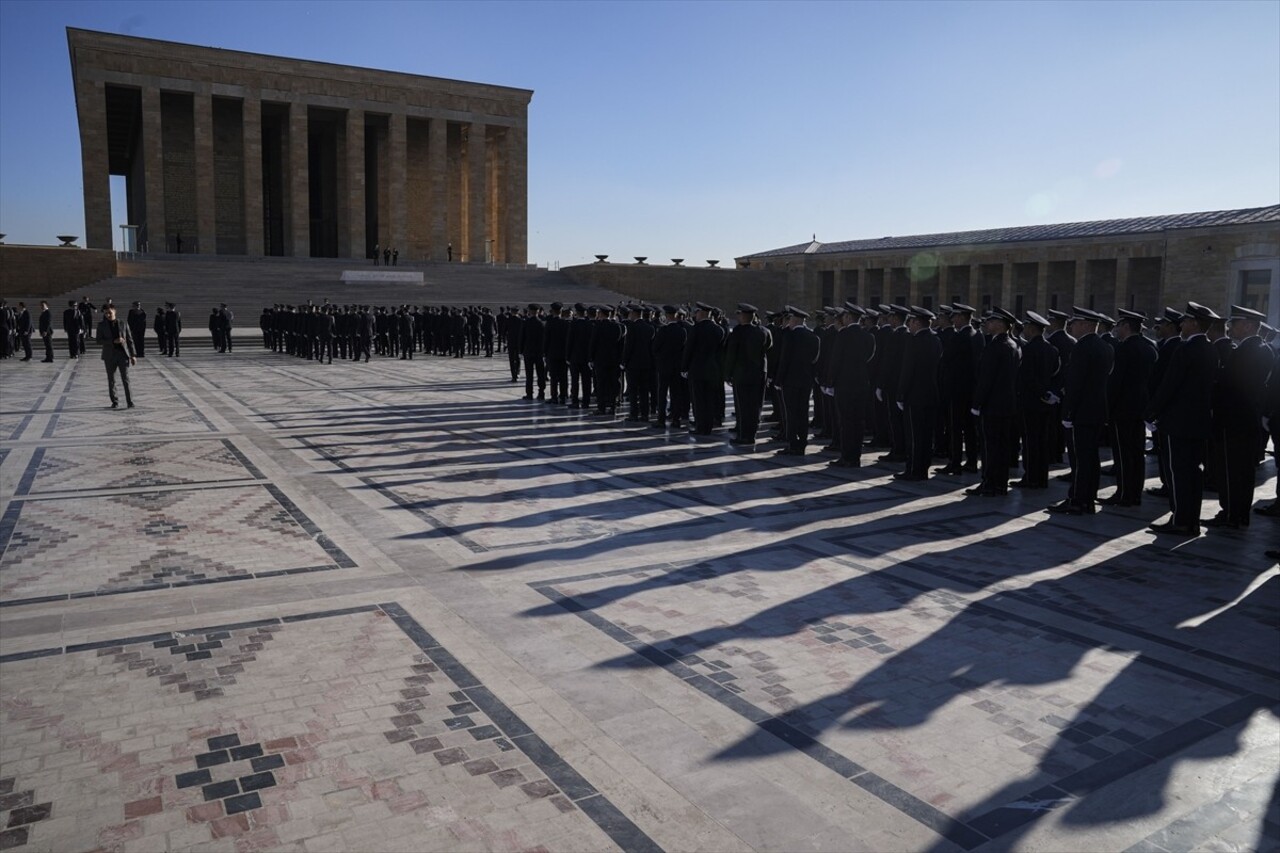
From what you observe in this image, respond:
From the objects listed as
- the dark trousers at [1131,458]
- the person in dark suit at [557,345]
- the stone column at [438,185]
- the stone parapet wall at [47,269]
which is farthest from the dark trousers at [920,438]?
the stone column at [438,185]

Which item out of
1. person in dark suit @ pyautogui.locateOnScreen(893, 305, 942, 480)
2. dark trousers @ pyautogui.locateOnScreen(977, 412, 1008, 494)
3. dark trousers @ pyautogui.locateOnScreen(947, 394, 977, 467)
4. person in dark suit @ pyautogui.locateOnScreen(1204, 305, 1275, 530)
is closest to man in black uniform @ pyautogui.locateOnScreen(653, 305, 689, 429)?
person in dark suit @ pyautogui.locateOnScreen(893, 305, 942, 480)

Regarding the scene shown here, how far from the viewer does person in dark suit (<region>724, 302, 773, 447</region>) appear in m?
11.8

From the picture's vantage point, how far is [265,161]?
5041 centimetres

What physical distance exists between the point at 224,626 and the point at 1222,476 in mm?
8041

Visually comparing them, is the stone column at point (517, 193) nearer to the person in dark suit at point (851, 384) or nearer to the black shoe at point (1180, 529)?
the person in dark suit at point (851, 384)

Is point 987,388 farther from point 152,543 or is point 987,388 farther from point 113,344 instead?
point 113,344

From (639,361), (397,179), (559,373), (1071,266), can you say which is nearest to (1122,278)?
(1071,266)

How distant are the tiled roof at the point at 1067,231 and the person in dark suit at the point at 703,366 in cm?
2494

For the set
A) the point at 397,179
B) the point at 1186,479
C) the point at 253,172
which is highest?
the point at 397,179

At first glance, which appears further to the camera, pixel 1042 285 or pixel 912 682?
pixel 1042 285

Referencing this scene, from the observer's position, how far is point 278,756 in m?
3.59

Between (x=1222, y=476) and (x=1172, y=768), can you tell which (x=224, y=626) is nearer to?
(x=1172, y=768)

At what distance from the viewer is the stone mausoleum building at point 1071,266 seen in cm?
2972

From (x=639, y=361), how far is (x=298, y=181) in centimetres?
3736
